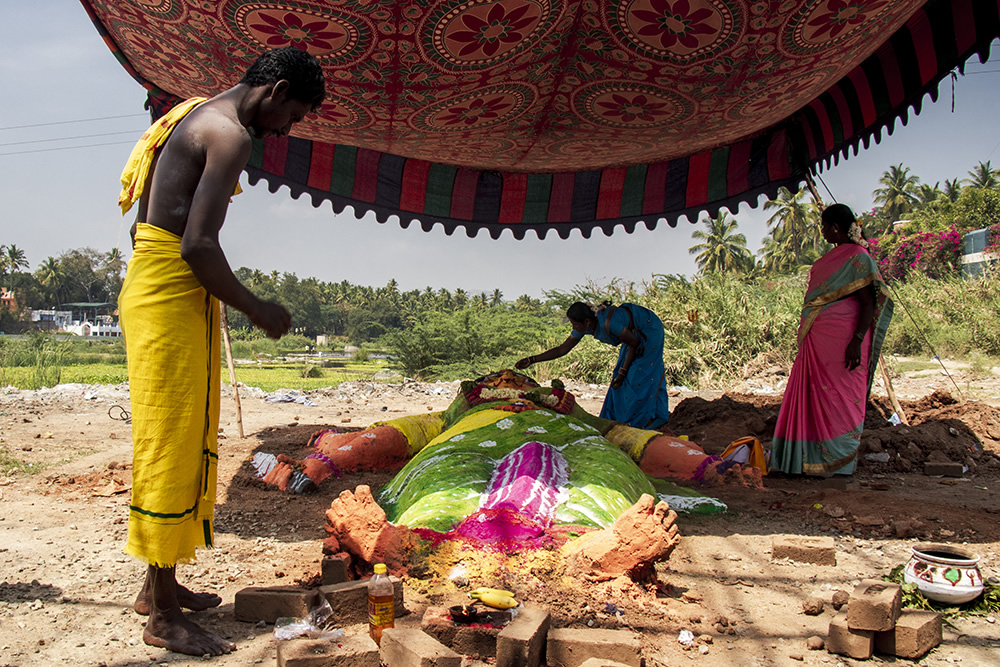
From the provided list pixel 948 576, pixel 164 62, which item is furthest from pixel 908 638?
pixel 164 62

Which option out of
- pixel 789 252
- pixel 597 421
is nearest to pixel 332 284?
pixel 789 252

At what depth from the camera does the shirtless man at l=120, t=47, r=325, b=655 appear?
7.36ft

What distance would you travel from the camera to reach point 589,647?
79.7 inches

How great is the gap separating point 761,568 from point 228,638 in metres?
2.31

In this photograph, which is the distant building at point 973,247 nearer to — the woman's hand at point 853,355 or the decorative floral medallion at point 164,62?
the woman's hand at point 853,355

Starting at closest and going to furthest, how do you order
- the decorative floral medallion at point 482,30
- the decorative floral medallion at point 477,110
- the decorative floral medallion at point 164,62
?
the decorative floral medallion at point 482,30 → the decorative floral medallion at point 164,62 → the decorative floral medallion at point 477,110

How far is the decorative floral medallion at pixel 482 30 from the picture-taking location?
3316 millimetres

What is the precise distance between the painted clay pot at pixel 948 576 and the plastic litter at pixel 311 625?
224 cm

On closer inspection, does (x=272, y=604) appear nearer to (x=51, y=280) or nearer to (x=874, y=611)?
(x=874, y=611)

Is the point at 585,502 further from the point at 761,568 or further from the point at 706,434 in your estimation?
the point at 706,434

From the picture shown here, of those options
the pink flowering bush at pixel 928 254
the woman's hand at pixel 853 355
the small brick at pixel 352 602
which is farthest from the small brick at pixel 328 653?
the pink flowering bush at pixel 928 254

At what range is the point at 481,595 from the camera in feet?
7.66

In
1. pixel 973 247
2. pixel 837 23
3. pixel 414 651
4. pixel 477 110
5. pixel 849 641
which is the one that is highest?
pixel 973 247

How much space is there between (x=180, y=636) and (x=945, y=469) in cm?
548
